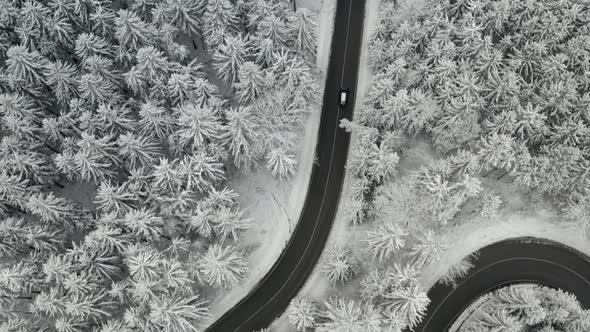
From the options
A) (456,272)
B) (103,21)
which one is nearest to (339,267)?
(456,272)

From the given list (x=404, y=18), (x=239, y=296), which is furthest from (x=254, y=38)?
(x=239, y=296)

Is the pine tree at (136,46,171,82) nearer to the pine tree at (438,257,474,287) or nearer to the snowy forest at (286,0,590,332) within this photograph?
the snowy forest at (286,0,590,332)

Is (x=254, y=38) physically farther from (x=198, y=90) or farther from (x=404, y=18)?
(x=404, y=18)

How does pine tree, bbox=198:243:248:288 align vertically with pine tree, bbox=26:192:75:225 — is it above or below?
above

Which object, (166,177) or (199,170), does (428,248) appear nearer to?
(199,170)

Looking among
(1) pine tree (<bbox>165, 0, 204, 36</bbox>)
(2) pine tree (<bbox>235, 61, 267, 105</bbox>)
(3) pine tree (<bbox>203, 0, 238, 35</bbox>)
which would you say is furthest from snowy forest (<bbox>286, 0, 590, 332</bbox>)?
(1) pine tree (<bbox>165, 0, 204, 36</bbox>)

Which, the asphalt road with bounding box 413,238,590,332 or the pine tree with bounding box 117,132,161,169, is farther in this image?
the asphalt road with bounding box 413,238,590,332

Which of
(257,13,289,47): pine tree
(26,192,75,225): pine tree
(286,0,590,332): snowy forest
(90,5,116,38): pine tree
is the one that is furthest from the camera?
(90,5,116,38): pine tree
